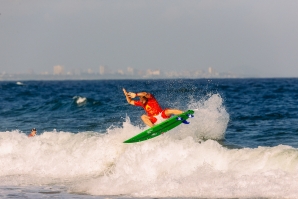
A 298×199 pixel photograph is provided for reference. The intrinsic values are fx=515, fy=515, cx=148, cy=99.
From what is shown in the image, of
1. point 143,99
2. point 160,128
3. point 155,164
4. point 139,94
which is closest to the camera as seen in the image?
point 155,164

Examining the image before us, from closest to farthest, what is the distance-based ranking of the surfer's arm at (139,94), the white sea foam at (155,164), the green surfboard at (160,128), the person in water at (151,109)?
1. the white sea foam at (155,164)
2. the surfer's arm at (139,94)
3. the green surfboard at (160,128)
4. the person in water at (151,109)

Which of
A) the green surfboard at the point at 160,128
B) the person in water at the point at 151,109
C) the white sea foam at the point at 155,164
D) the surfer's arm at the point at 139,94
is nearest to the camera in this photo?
the white sea foam at the point at 155,164

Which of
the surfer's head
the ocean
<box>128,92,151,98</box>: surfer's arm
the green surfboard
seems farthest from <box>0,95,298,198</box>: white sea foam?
<box>128,92,151,98</box>: surfer's arm

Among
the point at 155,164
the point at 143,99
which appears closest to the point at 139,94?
the point at 143,99

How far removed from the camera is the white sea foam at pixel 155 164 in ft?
39.0

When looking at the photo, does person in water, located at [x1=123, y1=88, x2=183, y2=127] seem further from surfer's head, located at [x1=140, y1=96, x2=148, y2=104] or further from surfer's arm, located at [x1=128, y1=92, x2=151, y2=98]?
surfer's arm, located at [x1=128, y1=92, x2=151, y2=98]

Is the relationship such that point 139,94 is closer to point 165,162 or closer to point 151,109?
point 151,109

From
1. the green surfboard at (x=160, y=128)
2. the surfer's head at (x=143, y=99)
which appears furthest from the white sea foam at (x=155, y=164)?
the surfer's head at (x=143, y=99)

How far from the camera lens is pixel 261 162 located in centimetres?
1345

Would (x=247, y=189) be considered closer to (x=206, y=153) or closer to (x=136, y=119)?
(x=206, y=153)

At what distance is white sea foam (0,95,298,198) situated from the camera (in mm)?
11875

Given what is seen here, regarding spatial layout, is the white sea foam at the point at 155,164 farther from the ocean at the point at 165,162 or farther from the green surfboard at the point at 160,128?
A: the green surfboard at the point at 160,128

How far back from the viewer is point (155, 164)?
46.9 feet

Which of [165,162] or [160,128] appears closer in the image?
[165,162]
